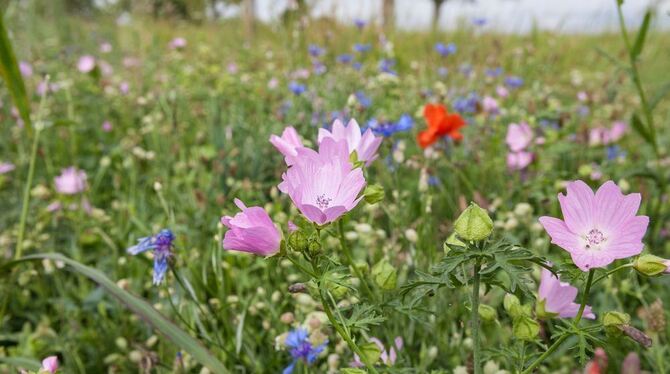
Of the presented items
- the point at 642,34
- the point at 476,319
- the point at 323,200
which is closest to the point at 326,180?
the point at 323,200

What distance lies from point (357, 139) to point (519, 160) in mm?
1213

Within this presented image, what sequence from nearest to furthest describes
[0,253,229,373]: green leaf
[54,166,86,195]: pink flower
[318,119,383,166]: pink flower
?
[318,119,383,166]: pink flower, [0,253,229,373]: green leaf, [54,166,86,195]: pink flower

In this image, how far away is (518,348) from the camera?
0.77m

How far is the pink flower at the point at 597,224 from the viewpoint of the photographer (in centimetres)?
62

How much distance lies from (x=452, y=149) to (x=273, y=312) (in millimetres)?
1220

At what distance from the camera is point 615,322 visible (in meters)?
0.65

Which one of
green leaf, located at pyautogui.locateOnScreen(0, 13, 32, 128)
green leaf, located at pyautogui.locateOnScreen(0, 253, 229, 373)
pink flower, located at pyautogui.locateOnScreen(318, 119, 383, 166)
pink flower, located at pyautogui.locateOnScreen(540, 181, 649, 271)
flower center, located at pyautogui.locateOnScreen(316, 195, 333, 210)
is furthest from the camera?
green leaf, located at pyautogui.locateOnScreen(0, 13, 32, 128)

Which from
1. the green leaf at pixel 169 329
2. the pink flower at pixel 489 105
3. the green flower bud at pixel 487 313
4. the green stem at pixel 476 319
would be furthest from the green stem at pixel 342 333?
the pink flower at pixel 489 105

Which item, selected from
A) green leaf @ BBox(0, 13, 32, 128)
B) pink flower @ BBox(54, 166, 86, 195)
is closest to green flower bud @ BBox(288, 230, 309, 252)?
green leaf @ BBox(0, 13, 32, 128)

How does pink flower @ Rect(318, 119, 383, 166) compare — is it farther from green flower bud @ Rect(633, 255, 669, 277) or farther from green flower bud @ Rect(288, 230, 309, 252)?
green flower bud @ Rect(633, 255, 669, 277)

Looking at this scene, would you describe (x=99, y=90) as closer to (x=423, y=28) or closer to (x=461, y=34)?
(x=461, y=34)

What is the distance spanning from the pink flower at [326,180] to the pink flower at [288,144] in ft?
0.17

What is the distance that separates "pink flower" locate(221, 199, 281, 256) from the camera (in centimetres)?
66

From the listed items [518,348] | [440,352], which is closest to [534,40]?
[440,352]
